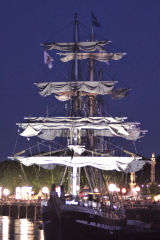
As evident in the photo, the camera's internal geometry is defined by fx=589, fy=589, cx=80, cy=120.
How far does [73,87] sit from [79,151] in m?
6.47

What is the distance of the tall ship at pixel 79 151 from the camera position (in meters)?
39.8

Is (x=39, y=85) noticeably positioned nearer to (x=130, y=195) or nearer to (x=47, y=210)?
(x=47, y=210)

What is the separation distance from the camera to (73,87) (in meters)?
53.8

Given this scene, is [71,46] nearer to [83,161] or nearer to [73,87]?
[73,87]

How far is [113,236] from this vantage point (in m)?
45.6

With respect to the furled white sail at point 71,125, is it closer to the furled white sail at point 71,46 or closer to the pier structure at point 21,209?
the furled white sail at point 71,46

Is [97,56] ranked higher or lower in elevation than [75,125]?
higher

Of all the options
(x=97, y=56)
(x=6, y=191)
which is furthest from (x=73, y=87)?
(x=6, y=191)

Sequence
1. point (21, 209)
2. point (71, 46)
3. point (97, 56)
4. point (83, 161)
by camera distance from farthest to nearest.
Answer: point (21, 209)
point (97, 56)
point (71, 46)
point (83, 161)

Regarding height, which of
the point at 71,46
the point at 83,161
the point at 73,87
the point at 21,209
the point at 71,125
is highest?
the point at 71,46

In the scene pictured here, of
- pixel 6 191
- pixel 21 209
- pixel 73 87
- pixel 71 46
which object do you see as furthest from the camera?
pixel 6 191

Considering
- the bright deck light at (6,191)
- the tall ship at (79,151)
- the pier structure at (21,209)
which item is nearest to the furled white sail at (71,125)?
the tall ship at (79,151)

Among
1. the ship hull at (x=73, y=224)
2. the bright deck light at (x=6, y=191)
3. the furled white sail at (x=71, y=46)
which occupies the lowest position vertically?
the ship hull at (x=73, y=224)

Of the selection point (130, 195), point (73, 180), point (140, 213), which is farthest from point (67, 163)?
point (130, 195)
